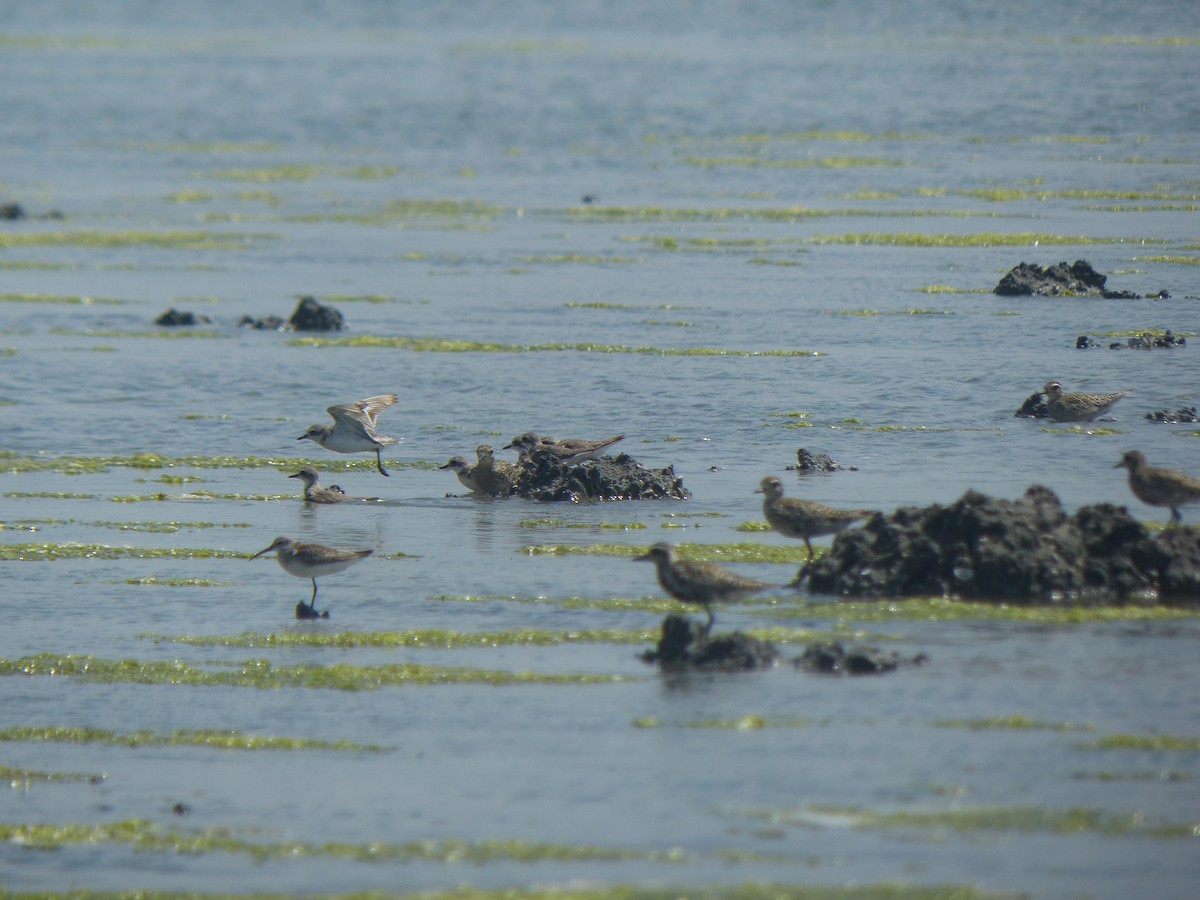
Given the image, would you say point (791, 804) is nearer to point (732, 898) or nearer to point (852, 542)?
point (732, 898)

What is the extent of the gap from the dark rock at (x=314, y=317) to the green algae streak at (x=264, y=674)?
1585cm

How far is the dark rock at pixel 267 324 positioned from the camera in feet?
96.7

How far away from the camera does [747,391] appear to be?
74.1 feet

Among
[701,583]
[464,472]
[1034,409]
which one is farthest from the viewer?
[1034,409]

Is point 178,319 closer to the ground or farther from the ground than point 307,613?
farther from the ground

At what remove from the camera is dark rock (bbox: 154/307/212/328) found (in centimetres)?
3031

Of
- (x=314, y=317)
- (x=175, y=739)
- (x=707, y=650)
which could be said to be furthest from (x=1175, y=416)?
(x=314, y=317)

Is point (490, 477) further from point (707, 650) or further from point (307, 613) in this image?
point (707, 650)

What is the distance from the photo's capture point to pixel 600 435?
21.0 meters

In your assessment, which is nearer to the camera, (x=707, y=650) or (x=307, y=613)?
(x=707, y=650)

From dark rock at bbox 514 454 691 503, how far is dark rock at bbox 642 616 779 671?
18.4 feet

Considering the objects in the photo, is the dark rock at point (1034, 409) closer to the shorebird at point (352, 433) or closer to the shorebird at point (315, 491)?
the shorebird at point (352, 433)

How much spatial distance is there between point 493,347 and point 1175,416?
10.2 m

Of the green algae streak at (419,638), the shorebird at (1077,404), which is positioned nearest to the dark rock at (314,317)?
the shorebird at (1077,404)
